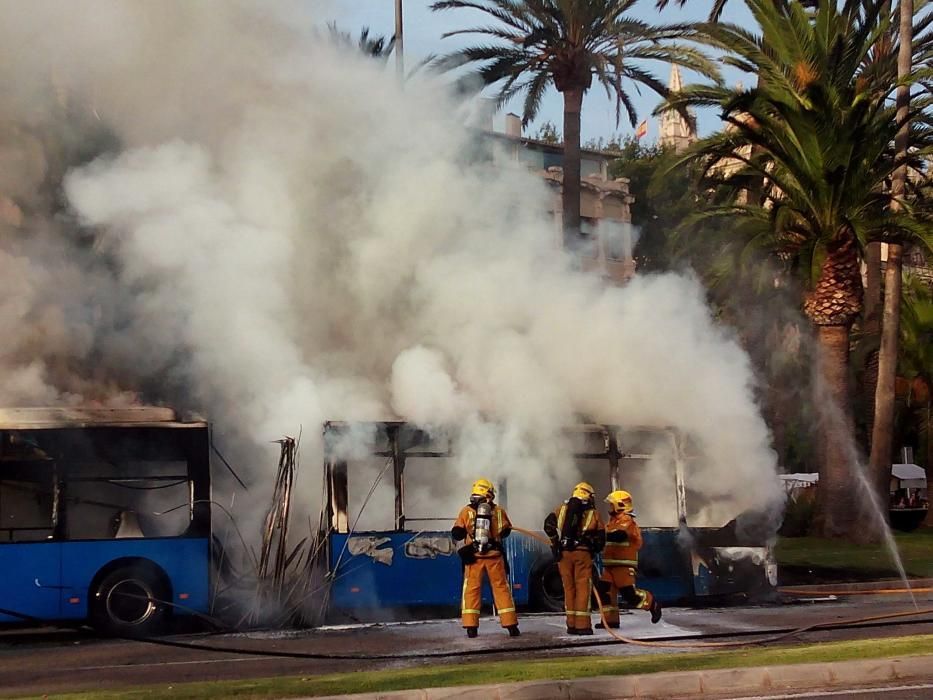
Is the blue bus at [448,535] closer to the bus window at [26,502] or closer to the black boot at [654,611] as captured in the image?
the black boot at [654,611]

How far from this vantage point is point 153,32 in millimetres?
15547

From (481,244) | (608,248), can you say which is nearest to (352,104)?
(481,244)

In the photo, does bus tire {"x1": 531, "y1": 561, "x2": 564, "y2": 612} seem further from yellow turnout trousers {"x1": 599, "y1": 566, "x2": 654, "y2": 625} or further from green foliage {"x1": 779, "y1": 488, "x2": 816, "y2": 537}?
green foliage {"x1": 779, "y1": 488, "x2": 816, "y2": 537}

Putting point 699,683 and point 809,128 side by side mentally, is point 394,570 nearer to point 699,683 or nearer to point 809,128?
point 699,683

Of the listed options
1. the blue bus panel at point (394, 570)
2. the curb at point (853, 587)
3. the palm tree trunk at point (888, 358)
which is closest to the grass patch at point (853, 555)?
the curb at point (853, 587)

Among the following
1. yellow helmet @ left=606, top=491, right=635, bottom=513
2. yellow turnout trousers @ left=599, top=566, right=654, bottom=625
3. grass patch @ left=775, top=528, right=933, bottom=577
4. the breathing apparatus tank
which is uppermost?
yellow helmet @ left=606, top=491, right=635, bottom=513

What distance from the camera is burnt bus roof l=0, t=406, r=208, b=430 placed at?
41.4 feet

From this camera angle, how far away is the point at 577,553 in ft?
37.4

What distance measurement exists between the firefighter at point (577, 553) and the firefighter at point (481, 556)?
1.71 ft

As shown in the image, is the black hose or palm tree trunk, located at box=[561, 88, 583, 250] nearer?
the black hose

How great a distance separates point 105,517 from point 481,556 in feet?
14.0

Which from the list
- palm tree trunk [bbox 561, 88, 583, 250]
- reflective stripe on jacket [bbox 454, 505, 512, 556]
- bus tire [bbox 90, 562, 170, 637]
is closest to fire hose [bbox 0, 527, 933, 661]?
bus tire [bbox 90, 562, 170, 637]

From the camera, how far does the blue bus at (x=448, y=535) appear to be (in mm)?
12992

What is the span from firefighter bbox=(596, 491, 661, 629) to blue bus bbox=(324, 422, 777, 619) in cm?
192
